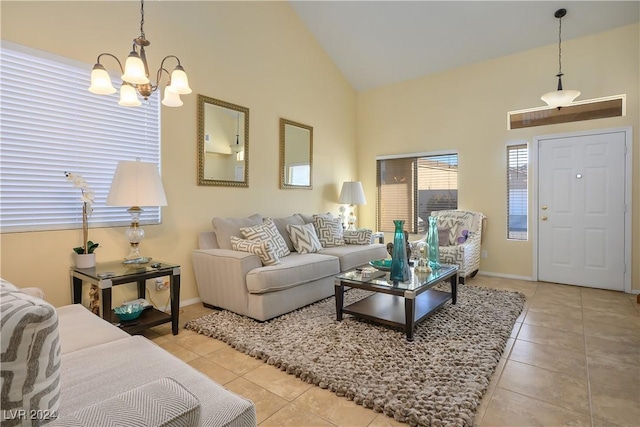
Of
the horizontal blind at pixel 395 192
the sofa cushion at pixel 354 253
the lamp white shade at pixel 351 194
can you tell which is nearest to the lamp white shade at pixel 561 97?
the horizontal blind at pixel 395 192

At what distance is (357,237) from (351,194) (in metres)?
1.06

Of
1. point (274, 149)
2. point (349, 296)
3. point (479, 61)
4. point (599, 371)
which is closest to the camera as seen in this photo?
point (599, 371)

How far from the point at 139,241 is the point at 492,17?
4.62 meters

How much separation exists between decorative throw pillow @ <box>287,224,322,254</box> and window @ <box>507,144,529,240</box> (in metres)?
2.74

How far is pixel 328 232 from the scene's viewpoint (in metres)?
4.30

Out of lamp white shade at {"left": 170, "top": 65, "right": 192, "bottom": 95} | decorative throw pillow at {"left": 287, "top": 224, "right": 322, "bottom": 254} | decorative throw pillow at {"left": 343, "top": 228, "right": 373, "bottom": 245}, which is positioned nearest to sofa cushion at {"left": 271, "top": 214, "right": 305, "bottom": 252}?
decorative throw pillow at {"left": 287, "top": 224, "right": 322, "bottom": 254}

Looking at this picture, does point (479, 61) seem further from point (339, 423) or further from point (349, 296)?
point (339, 423)

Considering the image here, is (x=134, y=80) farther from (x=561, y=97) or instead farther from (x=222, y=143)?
(x=561, y=97)

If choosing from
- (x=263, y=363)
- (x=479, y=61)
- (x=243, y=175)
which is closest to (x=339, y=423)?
(x=263, y=363)

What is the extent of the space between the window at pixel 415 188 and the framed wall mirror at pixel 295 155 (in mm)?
1483

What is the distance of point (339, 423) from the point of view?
1.61 metres

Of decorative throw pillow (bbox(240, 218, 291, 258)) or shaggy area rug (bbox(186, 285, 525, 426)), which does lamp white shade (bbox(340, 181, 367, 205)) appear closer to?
decorative throw pillow (bbox(240, 218, 291, 258))

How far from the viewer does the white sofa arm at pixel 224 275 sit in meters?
2.86

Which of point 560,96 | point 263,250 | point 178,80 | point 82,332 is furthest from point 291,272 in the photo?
point 560,96
